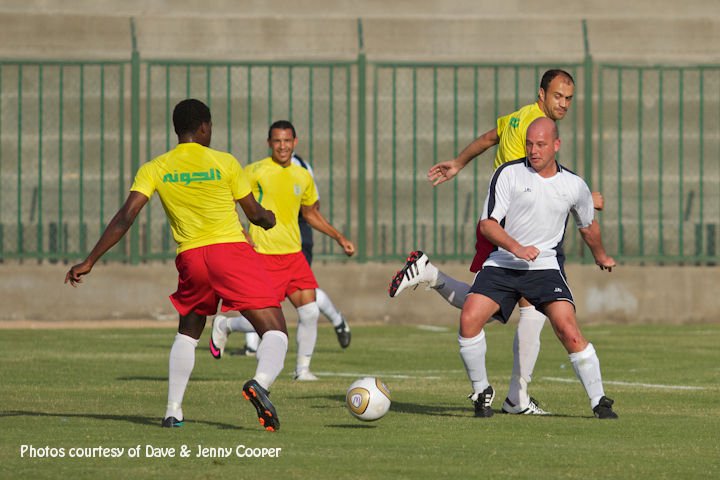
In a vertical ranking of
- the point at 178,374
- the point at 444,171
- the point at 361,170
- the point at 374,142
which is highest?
the point at 374,142

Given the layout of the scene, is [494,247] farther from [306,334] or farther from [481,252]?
[306,334]

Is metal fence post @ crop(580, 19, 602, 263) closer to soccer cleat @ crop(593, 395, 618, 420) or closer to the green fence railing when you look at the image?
the green fence railing

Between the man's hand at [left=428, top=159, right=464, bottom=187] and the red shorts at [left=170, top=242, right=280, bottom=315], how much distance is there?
2189 millimetres

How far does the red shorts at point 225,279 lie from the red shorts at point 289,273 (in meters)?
4.04

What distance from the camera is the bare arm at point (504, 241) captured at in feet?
30.7

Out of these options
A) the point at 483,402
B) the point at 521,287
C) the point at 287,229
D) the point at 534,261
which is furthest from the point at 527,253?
the point at 287,229

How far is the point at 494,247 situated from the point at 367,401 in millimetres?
1580

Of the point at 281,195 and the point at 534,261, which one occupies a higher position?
the point at 281,195

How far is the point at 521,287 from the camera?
9.81 metres

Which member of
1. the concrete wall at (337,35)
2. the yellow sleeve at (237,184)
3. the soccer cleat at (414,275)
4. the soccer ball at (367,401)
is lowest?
the soccer ball at (367,401)

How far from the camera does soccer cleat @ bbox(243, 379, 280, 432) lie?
849 cm

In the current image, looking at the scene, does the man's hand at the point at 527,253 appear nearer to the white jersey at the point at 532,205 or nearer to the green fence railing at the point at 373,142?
the white jersey at the point at 532,205

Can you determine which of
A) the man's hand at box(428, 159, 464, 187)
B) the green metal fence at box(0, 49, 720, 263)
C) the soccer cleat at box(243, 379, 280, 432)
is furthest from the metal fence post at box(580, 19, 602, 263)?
the soccer cleat at box(243, 379, 280, 432)

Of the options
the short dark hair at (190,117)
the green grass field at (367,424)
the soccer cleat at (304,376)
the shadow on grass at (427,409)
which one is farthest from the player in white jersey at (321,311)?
the short dark hair at (190,117)
